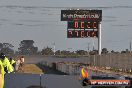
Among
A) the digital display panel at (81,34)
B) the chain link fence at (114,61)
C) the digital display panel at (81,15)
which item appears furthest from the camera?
the digital display panel at (81,15)

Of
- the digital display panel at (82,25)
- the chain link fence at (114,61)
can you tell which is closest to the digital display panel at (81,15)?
the digital display panel at (82,25)

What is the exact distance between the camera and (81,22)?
2189 inches

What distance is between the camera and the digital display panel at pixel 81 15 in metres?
57.7

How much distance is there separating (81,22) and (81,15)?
260cm

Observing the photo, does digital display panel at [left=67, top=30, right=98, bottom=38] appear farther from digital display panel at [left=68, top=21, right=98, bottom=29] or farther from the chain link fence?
the chain link fence

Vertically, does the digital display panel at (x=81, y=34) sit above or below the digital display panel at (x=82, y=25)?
below

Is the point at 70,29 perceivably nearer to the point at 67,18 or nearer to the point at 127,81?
the point at 67,18

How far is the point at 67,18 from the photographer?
5853cm

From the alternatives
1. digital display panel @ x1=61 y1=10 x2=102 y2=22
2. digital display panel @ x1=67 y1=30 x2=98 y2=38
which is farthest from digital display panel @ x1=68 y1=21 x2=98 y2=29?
digital display panel @ x1=61 y1=10 x2=102 y2=22

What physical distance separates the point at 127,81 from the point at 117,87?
0.23 m

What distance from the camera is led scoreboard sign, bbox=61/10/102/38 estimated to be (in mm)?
54406

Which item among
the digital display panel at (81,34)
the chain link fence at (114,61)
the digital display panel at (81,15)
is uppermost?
the digital display panel at (81,15)

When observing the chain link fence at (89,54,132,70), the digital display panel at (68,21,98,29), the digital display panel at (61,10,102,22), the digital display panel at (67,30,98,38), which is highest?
the digital display panel at (61,10,102,22)

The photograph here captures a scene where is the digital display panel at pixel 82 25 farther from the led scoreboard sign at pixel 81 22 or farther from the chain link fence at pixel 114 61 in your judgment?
the chain link fence at pixel 114 61
